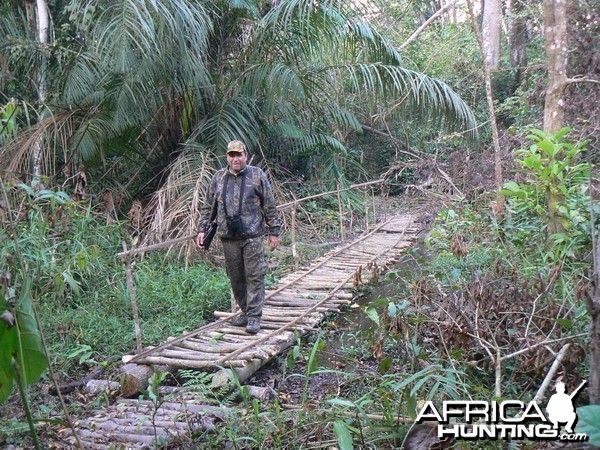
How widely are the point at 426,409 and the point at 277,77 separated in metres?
6.31

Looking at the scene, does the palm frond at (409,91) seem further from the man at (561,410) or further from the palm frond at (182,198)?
the man at (561,410)

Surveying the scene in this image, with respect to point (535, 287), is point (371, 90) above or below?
above

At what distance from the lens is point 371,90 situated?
8.70 m

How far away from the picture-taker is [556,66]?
6477mm

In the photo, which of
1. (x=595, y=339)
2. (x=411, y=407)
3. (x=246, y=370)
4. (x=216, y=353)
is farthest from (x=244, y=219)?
(x=595, y=339)

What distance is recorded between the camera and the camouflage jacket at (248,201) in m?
4.75

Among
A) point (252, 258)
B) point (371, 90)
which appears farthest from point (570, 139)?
point (252, 258)

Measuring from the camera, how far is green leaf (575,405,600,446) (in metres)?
1.69

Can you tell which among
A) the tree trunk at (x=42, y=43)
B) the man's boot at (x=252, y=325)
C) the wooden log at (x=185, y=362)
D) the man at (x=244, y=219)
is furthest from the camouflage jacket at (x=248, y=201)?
the tree trunk at (x=42, y=43)

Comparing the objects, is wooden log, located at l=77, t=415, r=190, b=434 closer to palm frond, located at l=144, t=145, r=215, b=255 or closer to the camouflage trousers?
the camouflage trousers

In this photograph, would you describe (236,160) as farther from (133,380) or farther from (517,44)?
(517,44)

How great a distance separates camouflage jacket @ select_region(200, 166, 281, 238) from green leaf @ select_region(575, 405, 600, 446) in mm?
3291

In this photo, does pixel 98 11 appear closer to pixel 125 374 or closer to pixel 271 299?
pixel 271 299

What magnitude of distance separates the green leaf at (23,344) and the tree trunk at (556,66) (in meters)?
5.98
